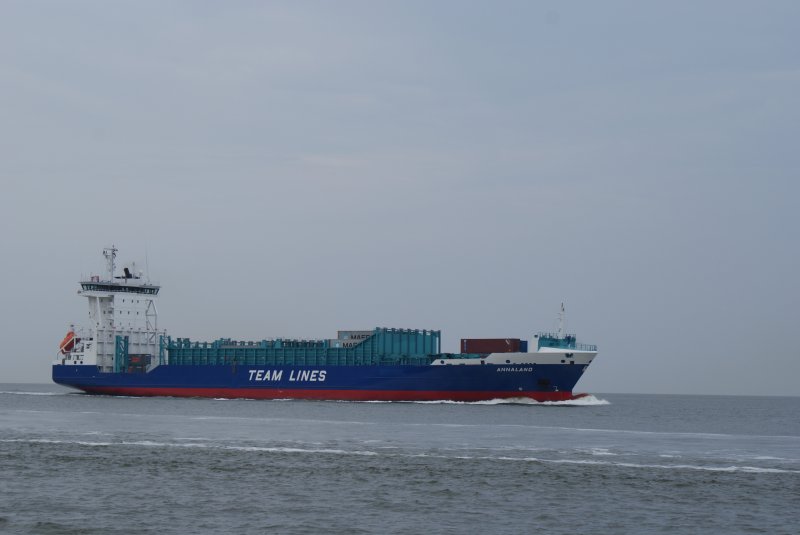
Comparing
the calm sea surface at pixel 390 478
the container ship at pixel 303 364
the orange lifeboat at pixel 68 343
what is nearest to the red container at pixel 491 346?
the container ship at pixel 303 364

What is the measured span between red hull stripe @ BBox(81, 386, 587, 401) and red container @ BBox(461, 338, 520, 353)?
3.66 meters

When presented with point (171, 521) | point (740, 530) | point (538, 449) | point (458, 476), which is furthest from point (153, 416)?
point (740, 530)

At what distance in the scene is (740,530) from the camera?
25.2m

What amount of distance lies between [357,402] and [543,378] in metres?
16.7

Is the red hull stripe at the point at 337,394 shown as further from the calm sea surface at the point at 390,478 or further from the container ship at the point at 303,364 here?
the calm sea surface at the point at 390,478

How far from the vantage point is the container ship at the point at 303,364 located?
82125 millimetres

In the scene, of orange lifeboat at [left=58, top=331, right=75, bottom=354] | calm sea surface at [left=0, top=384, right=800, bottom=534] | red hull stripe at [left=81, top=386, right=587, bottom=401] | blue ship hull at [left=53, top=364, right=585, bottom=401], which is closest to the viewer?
calm sea surface at [left=0, top=384, right=800, bottom=534]

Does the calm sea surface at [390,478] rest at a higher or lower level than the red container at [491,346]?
lower

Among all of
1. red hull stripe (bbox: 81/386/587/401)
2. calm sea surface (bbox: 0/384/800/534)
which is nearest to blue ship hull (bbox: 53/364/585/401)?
red hull stripe (bbox: 81/386/587/401)

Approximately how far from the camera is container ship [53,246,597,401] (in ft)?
269

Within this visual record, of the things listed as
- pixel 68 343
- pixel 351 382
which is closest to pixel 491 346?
pixel 351 382

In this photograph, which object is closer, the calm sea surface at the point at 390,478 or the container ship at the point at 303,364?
the calm sea surface at the point at 390,478

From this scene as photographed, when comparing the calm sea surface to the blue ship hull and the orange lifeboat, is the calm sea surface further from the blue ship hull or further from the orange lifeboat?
the orange lifeboat

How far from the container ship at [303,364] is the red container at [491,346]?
0.29 ft
